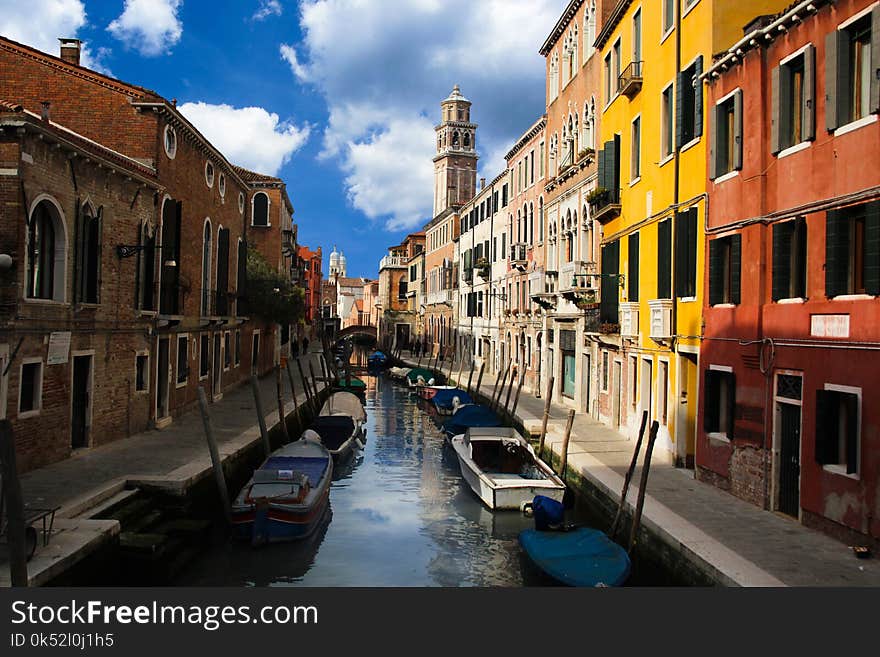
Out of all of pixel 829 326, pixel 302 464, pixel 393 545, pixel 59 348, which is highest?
pixel 829 326

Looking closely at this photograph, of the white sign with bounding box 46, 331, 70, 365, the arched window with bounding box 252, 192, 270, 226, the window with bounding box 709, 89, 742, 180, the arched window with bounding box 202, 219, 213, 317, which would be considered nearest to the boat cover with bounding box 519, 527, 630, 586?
the window with bounding box 709, 89, 742, 180

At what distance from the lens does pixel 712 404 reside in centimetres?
1160

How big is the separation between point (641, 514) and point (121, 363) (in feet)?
33.1

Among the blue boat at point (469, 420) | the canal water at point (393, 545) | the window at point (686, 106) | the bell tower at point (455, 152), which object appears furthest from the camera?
the bell tower at point (455, 152)

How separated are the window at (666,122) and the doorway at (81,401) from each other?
10.9 meters

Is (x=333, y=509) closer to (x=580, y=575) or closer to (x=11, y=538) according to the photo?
(x=580, y=575)

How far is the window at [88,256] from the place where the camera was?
12.7 m

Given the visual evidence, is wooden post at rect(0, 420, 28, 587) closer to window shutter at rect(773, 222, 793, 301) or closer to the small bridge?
window shutter at rect(773, 222, 793, 301)

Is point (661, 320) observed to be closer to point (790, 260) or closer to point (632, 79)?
point (790, 260)

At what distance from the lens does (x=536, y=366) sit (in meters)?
27.3

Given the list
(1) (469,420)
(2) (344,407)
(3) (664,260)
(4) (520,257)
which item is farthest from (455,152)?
(3) (664,260)

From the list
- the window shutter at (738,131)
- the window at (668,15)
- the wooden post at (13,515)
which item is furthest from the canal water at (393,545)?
the window at (668,15)

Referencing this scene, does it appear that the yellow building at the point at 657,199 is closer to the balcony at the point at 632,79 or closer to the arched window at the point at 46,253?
the balcony at the point at 632,79

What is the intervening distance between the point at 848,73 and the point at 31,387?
1161 centimetres
